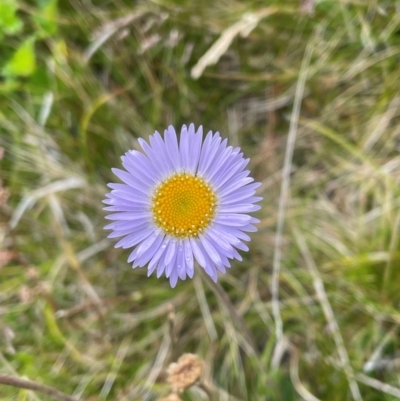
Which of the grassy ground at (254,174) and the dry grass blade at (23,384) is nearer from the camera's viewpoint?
the dry grass blade at (23,384)

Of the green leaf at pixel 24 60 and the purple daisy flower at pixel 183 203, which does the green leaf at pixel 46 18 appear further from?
the purple daisy flower at pixel 183 203

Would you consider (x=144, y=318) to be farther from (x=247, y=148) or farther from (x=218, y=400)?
(x=247, y=148)

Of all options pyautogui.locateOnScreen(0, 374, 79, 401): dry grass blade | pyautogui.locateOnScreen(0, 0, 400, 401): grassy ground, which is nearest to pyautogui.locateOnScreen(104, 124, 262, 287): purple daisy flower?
pyautogui.locateOnScreen(0, 374, 79, 401): dry grass blade

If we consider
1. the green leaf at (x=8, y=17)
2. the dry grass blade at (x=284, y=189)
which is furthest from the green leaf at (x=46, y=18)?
the dry grass blade at (x=284, y=189)

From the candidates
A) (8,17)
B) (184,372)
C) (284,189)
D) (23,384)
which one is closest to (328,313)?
(284,189)

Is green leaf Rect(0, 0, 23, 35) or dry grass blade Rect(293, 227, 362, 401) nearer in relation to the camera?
dry grass blade Rect(293, 227, 362, 401)

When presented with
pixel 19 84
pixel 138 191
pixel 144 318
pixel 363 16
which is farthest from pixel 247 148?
pixel 138 191

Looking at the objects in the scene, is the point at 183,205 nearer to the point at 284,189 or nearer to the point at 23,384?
the point at 23,384

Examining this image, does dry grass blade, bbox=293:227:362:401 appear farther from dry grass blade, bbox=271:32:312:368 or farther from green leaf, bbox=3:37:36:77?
green leaf, bbox=3:37:36:77
